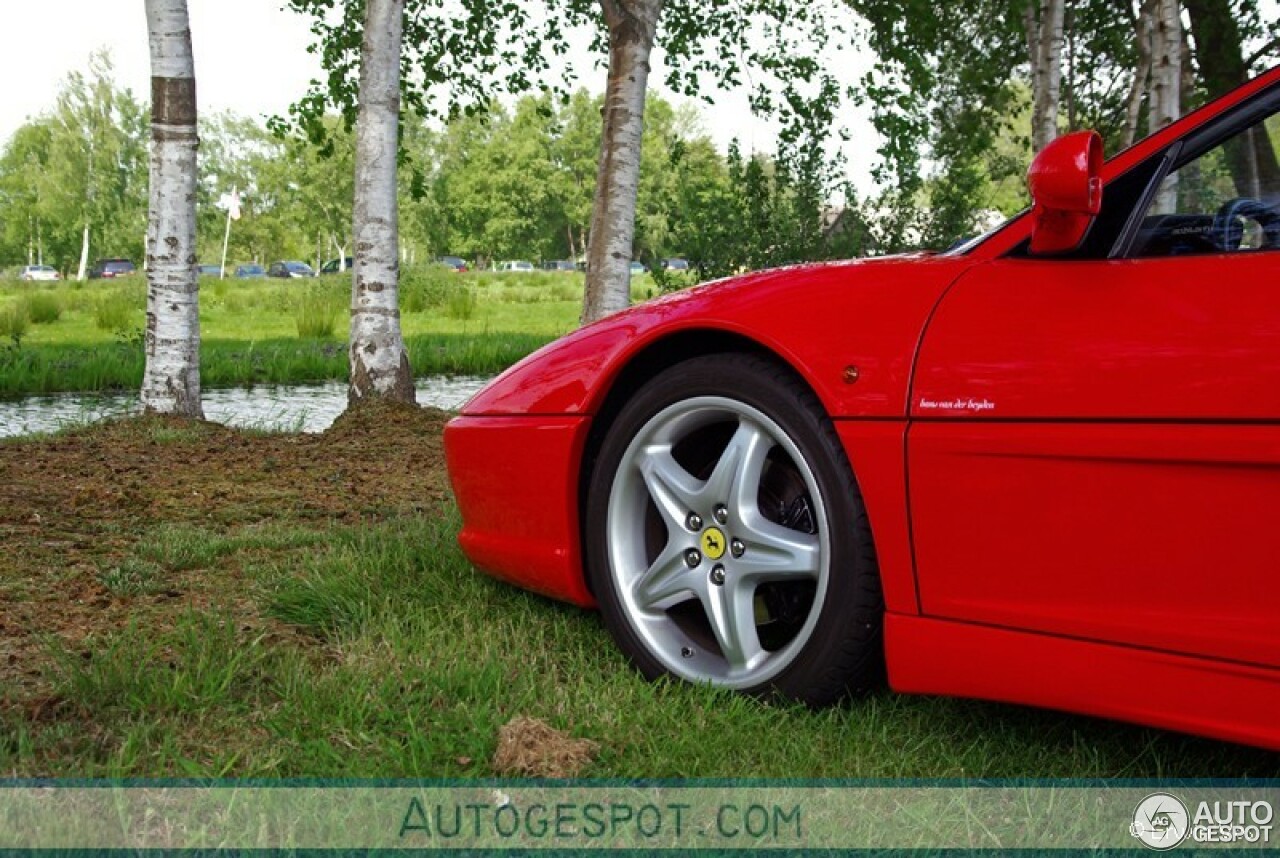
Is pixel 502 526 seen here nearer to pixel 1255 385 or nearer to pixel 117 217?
pixel 1255 385

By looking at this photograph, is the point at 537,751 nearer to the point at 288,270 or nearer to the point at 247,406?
the point at 247,406

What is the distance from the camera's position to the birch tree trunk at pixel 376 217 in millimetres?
8062

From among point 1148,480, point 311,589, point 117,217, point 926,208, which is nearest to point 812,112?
point 926,208

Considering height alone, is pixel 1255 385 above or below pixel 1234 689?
above

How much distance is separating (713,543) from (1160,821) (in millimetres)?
1013

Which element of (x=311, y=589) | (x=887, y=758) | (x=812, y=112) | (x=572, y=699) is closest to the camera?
(x=887, y=758)

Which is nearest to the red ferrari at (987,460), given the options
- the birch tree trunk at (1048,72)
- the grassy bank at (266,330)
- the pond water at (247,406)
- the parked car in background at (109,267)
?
the pond water at (247,406)

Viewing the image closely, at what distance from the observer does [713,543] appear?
273 centimetres

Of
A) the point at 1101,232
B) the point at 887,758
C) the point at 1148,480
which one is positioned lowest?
the point at 887,758

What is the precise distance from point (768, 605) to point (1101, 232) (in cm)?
106

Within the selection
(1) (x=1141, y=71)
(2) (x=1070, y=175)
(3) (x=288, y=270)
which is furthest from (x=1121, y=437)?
(3) (x=288, y=270)

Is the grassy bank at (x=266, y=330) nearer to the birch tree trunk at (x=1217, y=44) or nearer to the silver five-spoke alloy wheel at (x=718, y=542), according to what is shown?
the birch tree trunk at (x=1217, y=44)

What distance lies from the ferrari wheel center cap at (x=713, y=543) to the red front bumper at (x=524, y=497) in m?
0.42

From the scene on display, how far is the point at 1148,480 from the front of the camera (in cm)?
207
